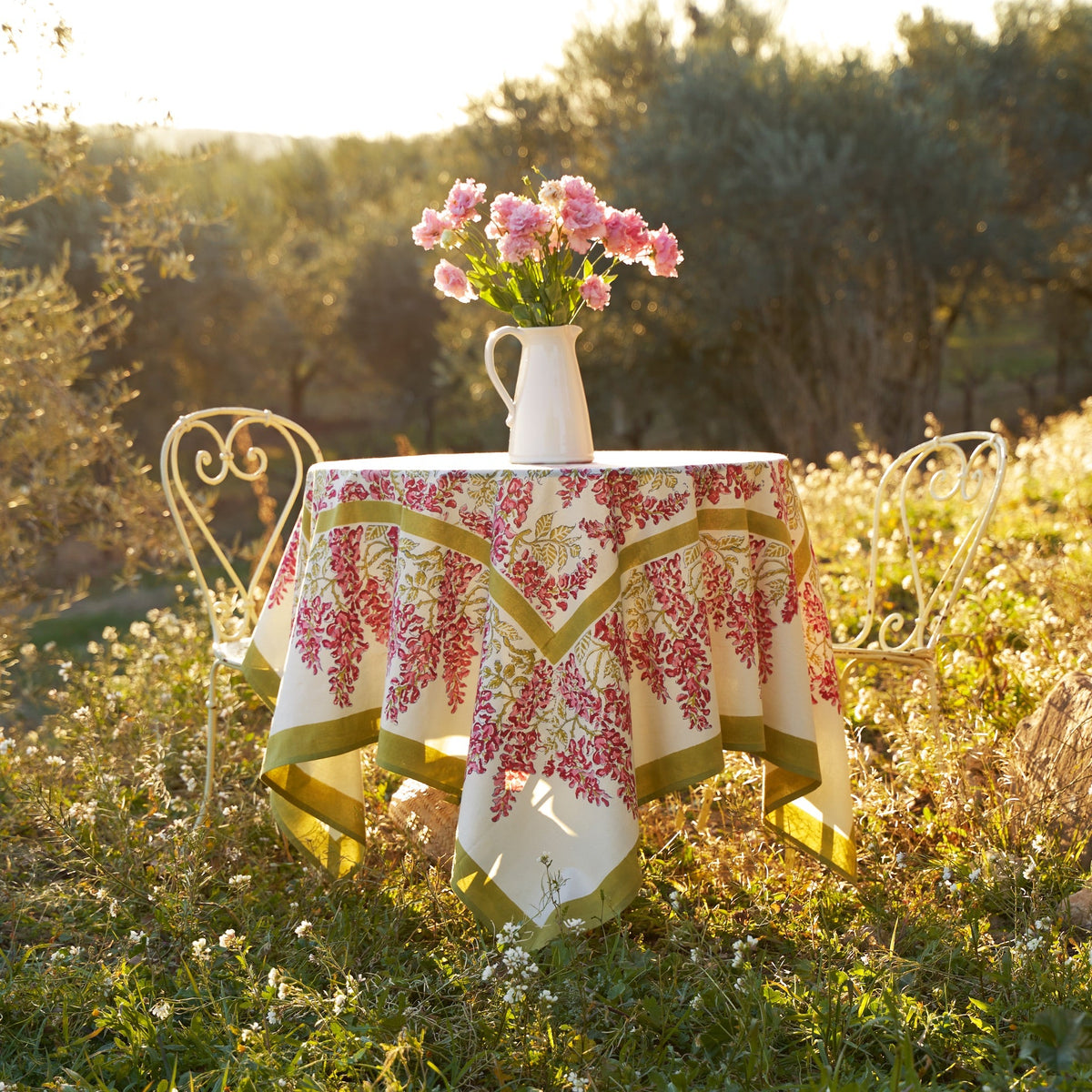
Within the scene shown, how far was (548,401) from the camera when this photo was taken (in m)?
2.56

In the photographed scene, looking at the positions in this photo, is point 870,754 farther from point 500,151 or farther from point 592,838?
point 500,151

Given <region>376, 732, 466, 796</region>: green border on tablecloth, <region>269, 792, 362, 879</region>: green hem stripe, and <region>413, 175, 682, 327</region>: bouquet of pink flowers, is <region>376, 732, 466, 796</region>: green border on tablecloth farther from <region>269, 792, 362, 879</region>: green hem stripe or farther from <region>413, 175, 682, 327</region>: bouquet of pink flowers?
<region>413, 175, 682, 327</region>: bouquet of pink flowers

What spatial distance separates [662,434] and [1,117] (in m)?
10.2

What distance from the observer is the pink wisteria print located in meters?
2.25

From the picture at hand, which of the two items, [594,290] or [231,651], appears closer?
[594,290]

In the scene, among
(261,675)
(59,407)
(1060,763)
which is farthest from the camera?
(59,407)

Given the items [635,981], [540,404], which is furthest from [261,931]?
[540,404]

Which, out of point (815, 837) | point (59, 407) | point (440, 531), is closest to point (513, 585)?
point (440, 531)

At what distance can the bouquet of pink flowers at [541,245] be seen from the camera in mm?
2428

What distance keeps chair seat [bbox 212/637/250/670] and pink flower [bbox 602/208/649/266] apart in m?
1.54

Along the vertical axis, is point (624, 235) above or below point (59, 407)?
above

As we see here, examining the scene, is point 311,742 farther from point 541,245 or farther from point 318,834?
point 541,245

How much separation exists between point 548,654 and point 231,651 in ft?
4.13

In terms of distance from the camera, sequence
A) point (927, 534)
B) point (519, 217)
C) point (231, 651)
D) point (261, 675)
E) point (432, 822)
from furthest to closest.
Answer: point (927, 534) < point (231, 651) < point (432, 822) < point (261, 675) < point (519, 217)
